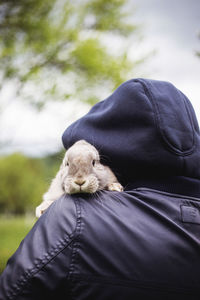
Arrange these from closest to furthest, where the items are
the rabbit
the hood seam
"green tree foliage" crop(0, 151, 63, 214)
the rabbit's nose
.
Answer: the hood seam < the rabbit's nose < the rabbit < "green tree foliage" crop(0, 151, 63, 214)

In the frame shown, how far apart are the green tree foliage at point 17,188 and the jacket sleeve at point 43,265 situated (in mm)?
34003

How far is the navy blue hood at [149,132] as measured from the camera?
171 cm

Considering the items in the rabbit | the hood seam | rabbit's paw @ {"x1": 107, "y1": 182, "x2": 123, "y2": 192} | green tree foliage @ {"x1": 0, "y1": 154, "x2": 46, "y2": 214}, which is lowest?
green tree foliage @ {"x1": 0, "y1": 154, "x2": 46, "y2": 214}

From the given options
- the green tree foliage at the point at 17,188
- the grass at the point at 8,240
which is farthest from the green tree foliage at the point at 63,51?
the green tree foliage at the point at 17,188

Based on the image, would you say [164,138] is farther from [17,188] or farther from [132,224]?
[17,188]

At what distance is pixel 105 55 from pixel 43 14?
2.40m

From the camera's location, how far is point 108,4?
1124 cm

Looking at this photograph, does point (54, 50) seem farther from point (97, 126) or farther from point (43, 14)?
point (97, 126)

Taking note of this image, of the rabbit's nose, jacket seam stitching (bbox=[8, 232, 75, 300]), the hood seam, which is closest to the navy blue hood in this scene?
the hood seam

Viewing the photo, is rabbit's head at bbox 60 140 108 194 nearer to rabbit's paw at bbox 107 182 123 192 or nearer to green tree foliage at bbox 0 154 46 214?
rabbit's paw at bbox 107 182 123 192

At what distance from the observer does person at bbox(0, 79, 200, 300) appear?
1427 millimetres

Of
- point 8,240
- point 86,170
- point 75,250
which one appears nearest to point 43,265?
point 75,250

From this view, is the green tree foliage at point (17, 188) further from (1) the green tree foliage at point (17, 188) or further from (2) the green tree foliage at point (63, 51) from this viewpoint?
(2) the green tree foliage at point (63, 51)

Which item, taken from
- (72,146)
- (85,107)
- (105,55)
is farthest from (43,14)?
(72,146)
